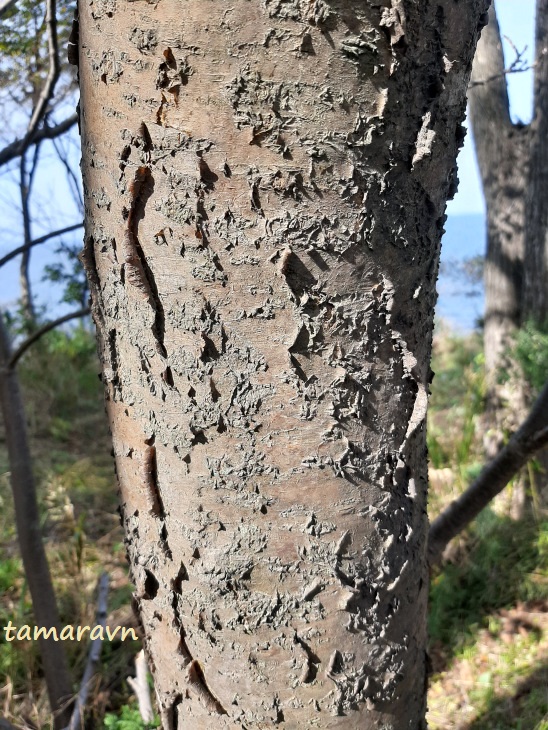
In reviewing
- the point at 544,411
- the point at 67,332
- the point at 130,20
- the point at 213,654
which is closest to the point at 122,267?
the point at 130,20

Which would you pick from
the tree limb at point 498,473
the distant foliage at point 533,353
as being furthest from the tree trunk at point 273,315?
the distant foliage at point 533,353

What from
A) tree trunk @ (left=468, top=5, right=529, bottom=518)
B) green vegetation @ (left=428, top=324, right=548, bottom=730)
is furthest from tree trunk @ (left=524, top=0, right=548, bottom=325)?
green vegetation @ (left=428, top=324, right=548, bottom=730)

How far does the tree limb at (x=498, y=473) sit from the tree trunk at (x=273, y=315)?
62cm

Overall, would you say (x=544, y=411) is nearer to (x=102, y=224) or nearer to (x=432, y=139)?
(x=432, y=139)

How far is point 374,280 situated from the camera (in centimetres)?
68

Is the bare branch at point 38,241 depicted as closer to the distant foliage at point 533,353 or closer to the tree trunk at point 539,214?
the distant foliage at point 533,353

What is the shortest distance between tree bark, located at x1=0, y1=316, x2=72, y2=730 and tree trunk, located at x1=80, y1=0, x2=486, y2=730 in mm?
1275

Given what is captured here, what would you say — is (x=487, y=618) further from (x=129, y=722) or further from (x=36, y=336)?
(x=36, y=336)

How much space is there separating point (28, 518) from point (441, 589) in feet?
6.99

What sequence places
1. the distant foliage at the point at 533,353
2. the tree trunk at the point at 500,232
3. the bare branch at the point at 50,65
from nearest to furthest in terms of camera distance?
the bare branch at the point at 50,65 → the distant foliage at the point at 533,353 → the tree trunk at the point at 500,232

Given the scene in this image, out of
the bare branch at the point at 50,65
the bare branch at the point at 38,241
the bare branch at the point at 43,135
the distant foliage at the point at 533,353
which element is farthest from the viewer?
the distant foliage at the point at 533,353

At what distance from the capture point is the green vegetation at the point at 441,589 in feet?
8.07

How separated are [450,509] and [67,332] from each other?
6235 mm

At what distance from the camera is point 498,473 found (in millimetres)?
1383
